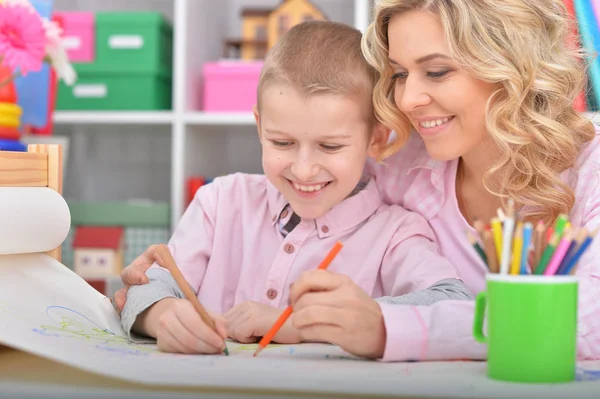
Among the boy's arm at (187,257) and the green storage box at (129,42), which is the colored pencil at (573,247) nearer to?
the boy's arm at (187,257)

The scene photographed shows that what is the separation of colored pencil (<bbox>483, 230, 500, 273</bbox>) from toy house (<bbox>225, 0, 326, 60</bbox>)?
1.85m

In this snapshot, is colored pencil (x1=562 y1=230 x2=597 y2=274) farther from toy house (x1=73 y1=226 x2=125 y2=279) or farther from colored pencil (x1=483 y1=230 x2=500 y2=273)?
toy house (x1=73 y1=226 x2=125 y2=279)

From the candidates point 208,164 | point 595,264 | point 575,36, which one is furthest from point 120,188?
point 595,264

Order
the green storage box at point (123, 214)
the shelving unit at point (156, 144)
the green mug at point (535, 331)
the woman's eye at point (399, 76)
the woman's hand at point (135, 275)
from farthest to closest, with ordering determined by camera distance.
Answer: the shelving unit at point (156, 144)
the green storage box at point (123, 214)
the woman's eye at point (399, 76)
the woman's hand at point (135, 275)
the green mug at point (535, 331)

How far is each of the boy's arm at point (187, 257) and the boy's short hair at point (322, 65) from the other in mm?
185

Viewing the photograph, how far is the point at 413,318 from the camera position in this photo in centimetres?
82

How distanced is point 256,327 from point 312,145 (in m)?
0.27

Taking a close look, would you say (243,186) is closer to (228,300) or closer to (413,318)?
(228,300)

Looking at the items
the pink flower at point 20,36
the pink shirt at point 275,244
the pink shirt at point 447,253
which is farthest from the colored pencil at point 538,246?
the pink flower at point 20,36

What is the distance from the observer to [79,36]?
99.3 inches

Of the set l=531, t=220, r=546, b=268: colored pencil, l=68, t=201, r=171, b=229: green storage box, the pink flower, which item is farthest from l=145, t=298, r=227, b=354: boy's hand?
l=68, t=201, r=171, b=229: green storage box

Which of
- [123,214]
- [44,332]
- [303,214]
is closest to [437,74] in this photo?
[303,214]

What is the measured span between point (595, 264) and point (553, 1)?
0.44 metres

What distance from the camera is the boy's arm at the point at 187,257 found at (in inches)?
38.8
